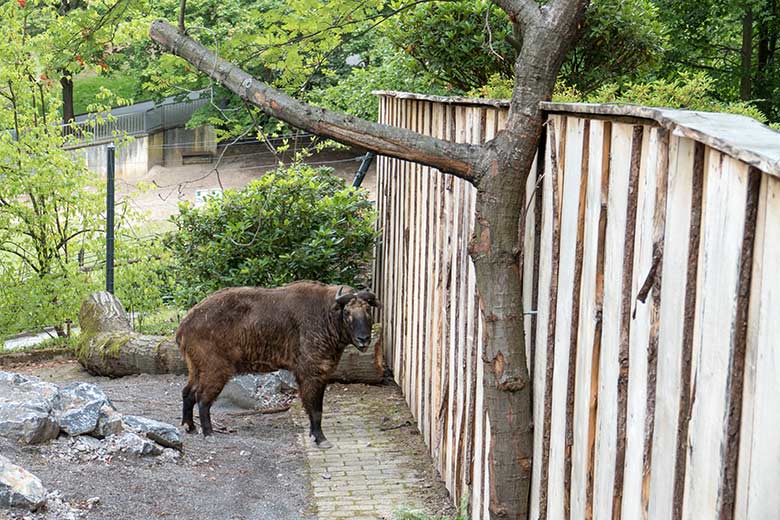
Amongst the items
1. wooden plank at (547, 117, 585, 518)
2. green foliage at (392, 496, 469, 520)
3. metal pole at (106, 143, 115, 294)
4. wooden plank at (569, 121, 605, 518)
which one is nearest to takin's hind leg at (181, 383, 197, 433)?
green foliage at (392, 496, 469, 520)

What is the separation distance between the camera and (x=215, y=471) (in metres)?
8.30

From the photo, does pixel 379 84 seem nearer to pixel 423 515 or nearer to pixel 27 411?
pixel 27 411

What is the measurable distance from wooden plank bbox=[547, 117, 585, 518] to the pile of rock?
3901 mm

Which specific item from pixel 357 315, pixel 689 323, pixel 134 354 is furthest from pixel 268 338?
pixel 689 323

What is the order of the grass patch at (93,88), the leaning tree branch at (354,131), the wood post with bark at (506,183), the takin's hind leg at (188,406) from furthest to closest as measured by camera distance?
the grass patch at (93,88) < the takin's hind leg at (188,406) < the leaning tree branch at (354,131) < the wood post with bark at (506,183)

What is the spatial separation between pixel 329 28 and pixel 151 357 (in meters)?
6.30

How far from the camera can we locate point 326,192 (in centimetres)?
1207

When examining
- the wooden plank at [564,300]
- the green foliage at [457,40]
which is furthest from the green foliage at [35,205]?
the wooden plank at [564,300]

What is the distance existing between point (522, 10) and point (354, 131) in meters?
1.08

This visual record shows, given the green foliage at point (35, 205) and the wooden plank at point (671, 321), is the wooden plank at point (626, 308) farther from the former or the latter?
the green foliage at point (35, 205)

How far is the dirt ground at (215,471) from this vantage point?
7098 mm

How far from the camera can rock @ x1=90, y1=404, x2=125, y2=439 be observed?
7879mm

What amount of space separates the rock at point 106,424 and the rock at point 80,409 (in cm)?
3

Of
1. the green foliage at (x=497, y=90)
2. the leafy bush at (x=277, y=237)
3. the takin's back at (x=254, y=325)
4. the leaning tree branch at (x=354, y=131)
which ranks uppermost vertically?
the green foliage at (x=497, y=90)
